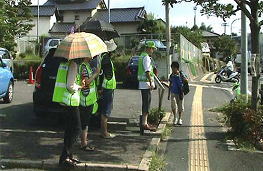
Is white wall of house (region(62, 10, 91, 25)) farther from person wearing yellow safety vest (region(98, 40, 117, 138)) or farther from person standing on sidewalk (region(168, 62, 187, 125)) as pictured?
person wearing yellow safety vest (region(98, 40, 117, 138))

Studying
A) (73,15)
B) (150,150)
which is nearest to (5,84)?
(150,150)

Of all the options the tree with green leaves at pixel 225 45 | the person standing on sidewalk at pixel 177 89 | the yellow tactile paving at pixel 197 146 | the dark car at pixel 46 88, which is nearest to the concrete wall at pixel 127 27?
the tree with green leaves at pixel 225 45

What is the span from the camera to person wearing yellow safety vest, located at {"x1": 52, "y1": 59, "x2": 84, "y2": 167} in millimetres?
5938

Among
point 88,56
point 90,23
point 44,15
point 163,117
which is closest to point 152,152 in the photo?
point 88,56

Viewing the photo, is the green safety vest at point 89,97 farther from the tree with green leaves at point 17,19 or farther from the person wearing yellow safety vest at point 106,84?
the tree with green leaves at point 17,19

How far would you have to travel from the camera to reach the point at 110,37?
13594 mm

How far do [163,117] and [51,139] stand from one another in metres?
3.20

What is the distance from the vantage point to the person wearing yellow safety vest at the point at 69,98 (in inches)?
234

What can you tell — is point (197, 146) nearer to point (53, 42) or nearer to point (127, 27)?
point (53, 42)

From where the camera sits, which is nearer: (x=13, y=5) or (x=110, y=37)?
(x=110, y=37)

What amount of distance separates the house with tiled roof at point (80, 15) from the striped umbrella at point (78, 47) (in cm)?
Answer: 4035

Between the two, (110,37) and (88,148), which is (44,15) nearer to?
(110,37)

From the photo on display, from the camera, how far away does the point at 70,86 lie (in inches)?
233

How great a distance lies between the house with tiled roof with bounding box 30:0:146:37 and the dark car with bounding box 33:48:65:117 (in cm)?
3766
